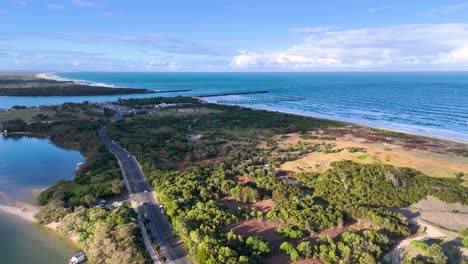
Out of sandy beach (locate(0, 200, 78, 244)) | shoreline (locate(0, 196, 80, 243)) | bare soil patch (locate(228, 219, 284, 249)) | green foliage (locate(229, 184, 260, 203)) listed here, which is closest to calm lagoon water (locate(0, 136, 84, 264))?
shoreline (locate(0, 196, 80, 243))

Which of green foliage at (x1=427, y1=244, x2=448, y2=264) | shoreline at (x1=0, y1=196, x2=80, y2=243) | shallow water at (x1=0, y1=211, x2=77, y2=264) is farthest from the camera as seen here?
shoreline at (x1=0, y1=196, x2=80, y2=243)

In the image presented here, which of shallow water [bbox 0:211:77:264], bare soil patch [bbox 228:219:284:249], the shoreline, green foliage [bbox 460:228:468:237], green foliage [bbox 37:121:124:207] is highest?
green foliage [bbox 37:121:124:207]

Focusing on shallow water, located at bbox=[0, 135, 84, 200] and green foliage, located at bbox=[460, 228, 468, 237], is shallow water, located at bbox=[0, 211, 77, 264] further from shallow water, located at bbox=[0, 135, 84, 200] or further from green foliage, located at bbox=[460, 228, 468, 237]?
green foliage, located at bbox=[460, 228, 468, 237]

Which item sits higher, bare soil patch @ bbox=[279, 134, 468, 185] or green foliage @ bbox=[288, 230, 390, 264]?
bare soil patch @ bbox=[279, 134, 468, 185]

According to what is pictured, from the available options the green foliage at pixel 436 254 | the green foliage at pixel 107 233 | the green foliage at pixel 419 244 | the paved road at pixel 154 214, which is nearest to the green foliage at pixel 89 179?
the paved road at pixel 154 214

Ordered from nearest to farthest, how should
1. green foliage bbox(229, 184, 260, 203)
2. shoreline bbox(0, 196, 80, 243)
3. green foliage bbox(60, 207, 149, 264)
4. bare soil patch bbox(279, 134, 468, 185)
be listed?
green foliage bbox(60, 207, 149, 264)
shoreline bbox(0, 196, 80, 243)
green foliage bbox(229, 184, 260, 203)
bare soil patch bbox(279, 134, 468, 185)

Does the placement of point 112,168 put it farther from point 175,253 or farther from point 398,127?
point 398,127

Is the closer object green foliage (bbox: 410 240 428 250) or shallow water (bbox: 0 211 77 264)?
green foliage (bbox: 410 240 428 250)

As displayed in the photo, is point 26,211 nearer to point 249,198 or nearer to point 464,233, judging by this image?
point 249,198
